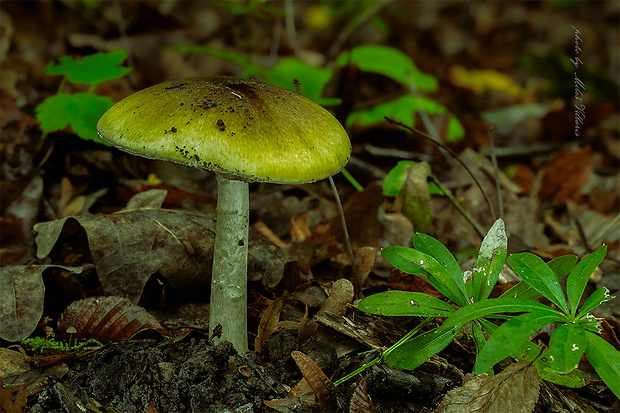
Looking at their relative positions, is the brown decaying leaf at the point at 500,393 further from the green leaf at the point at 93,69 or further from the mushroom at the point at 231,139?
the green leaf at the point at 93,69

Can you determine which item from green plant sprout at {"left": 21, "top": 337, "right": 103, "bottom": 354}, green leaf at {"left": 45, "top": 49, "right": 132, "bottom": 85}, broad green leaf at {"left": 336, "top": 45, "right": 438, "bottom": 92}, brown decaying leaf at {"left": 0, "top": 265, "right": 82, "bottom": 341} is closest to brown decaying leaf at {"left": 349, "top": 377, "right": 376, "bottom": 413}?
green plant sprout at {"left": 21, "top": 337, "right": 103, "bottom": 354}

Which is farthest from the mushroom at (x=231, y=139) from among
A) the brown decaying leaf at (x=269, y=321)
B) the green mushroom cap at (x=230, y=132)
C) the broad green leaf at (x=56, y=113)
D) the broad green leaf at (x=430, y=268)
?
the broad green leaf at (x=56, y=113)

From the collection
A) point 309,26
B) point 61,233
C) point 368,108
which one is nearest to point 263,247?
point 61,233

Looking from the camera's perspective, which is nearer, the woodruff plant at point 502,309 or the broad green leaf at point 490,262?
the woodruff plant at point 502,309

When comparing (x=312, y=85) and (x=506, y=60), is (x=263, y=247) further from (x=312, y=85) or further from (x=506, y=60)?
(x=506, y=60)

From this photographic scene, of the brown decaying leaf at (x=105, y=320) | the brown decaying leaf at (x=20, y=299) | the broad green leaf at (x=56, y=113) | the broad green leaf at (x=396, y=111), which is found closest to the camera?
the brown decaying leaf at (x=20, y=299)

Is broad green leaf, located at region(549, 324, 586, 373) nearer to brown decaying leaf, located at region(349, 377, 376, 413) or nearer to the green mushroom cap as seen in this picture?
brown decaying leaf, located at region(349, 377, 376, 413)

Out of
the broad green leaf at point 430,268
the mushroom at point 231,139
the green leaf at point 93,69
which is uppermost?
the mushroom at point 231,139
